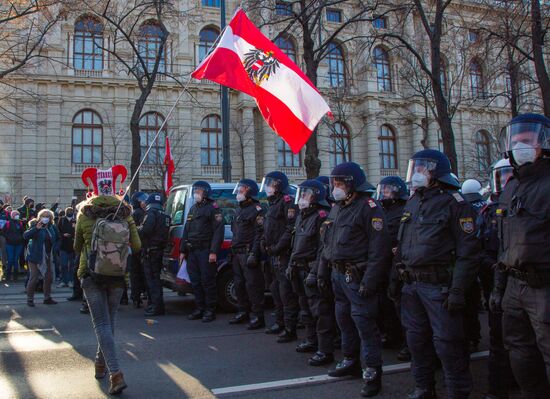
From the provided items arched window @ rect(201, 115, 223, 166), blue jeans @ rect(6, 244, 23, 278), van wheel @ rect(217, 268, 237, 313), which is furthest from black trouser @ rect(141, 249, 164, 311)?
arched window @ rect(201, 115, 223, 166)

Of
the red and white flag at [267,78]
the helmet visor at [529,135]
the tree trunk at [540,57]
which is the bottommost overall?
the helmet visor at [529,135]

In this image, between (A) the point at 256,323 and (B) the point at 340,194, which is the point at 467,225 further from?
(A) the point at 256,323

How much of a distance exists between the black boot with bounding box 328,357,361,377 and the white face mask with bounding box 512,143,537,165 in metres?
2.70

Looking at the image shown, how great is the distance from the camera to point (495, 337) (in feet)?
15.7

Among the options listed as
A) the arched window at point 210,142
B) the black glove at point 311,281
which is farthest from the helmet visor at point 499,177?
the arched window at point 210,142

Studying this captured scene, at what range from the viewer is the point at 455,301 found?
13.2 ft

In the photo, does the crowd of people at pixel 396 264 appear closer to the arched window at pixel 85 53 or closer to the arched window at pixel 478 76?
the arched window at pixel 478 76

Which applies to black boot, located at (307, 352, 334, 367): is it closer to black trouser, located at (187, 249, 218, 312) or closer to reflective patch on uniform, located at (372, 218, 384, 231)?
reflective patch on uniform, located at (372, 218, 384, 231)

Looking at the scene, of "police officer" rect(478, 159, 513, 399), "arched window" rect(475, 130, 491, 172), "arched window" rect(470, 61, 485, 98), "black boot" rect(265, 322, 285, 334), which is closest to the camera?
"police officer" rect(478, 159, 513, 399)

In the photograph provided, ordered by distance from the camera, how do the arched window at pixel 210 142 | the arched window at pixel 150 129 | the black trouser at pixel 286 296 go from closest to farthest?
1. the black trouser at pixel 286 296
2. the arched window at pixel 150 129
3. the arched window at pixel 210 142

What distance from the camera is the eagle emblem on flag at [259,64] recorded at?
281 inches

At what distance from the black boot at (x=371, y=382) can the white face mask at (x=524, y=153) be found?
7.70 ft

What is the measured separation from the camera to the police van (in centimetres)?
889

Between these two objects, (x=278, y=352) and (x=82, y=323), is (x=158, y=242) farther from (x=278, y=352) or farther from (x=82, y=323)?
(x=278, y=352)
